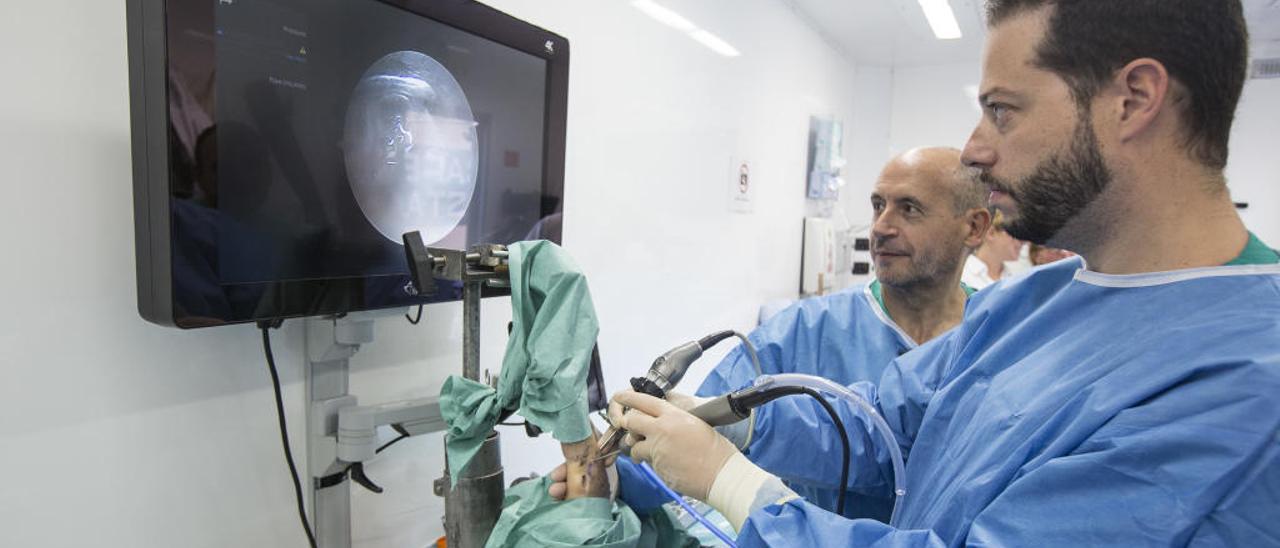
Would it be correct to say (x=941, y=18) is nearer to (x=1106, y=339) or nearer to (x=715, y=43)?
(x=715, y=43)

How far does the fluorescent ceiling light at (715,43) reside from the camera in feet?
7.52

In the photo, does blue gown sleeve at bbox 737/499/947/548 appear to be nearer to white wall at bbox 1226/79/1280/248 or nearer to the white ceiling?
the white ceiling

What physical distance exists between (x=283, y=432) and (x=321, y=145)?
1.50 feet

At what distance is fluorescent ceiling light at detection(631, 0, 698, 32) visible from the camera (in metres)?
1.95

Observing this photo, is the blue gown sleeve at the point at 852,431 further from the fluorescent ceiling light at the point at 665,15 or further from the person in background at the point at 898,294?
the fluorescent ceiling light at the point at 665,15

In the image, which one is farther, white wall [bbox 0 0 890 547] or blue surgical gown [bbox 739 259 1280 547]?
white wall [bbox 0 0 890 547]

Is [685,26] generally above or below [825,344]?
above

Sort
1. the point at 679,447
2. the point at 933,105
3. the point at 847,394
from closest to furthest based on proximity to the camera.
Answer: the point at 679,447 < the point at 847,394 < the point at 933,105

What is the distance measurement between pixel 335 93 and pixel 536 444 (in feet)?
3.39

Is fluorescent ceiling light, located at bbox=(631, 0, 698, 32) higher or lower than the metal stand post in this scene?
higher

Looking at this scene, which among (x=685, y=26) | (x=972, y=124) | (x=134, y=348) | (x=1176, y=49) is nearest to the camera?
(x=1176, y=49)

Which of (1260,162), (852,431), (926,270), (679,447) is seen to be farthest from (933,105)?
(679,447)

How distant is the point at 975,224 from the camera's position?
171cm

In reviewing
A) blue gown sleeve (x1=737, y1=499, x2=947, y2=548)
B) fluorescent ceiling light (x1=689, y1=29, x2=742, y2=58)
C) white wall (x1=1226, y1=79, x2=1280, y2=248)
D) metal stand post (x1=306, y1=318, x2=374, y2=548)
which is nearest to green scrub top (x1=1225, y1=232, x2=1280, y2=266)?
blue gown sleeve (x1=737, y1=499, x2=947, y2=548)
